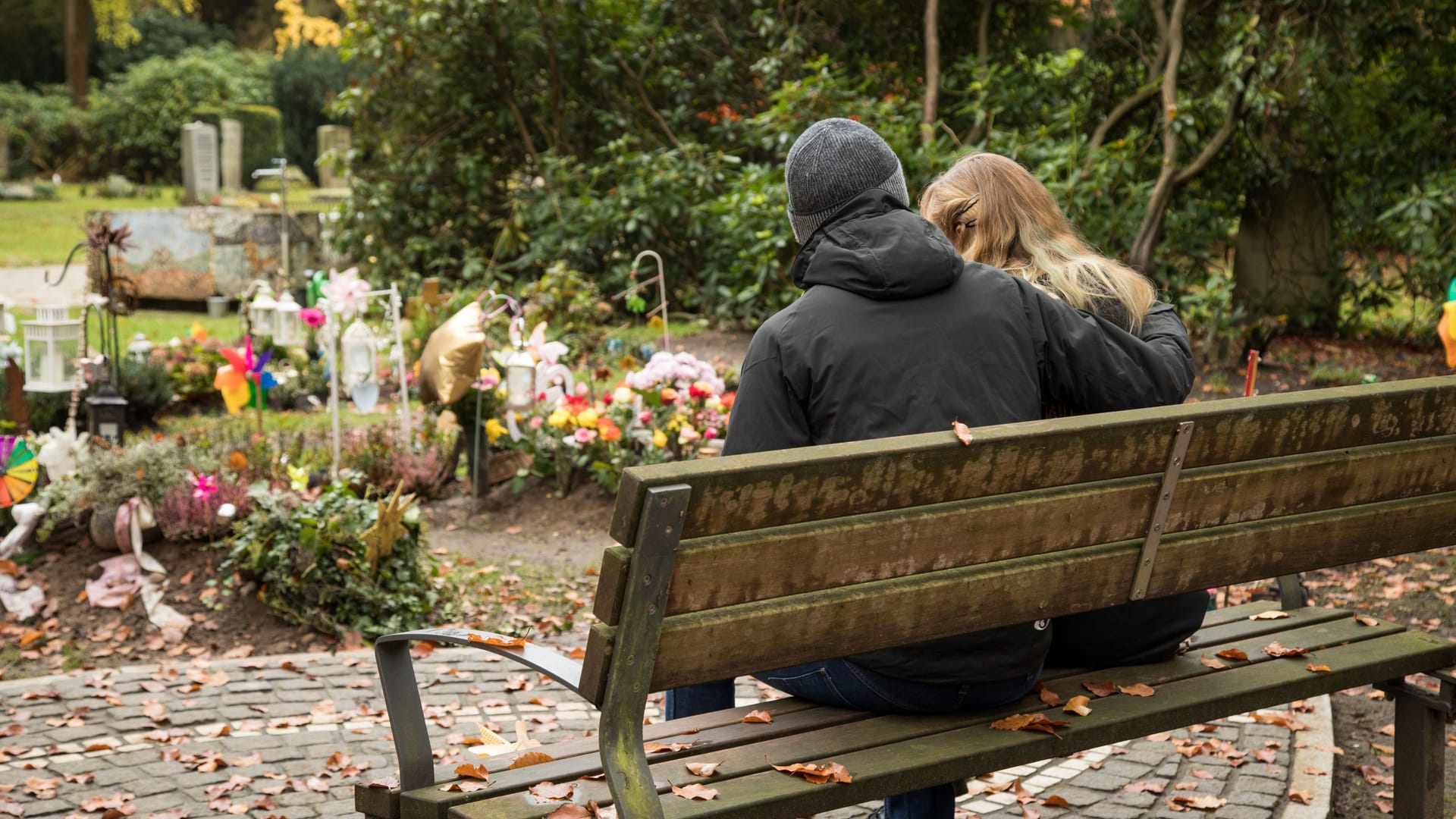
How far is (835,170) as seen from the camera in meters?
2.58

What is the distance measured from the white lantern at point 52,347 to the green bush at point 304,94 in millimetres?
21035

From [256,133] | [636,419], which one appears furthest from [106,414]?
[256,133]

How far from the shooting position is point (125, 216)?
12.7 meters

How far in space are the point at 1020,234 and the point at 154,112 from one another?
1059 inches

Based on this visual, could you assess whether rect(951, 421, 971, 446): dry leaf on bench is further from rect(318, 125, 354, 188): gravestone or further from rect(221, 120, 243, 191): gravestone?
rect(221, 120, 243, 191): gravestone

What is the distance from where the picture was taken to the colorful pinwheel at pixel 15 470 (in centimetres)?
502

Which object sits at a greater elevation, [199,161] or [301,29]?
[301,29]

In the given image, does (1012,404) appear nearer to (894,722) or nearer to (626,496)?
(894,722)

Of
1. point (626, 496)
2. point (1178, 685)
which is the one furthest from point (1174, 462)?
point (626, 496)

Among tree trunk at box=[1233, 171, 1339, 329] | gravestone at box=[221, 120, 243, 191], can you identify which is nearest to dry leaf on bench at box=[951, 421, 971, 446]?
tree trunk at box=[1233, 171, 1339, 329]

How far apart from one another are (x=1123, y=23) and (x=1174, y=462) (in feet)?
29.6

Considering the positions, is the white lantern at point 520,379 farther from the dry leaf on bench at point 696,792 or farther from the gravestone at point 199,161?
the gravestone at point 199,161

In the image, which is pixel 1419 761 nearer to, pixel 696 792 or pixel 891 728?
pixel 891 728

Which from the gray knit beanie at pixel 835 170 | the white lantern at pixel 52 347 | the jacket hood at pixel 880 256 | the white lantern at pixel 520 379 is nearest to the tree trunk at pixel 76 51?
the white lantern at pixel 52 347
